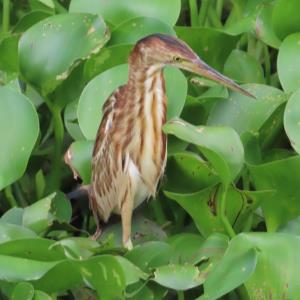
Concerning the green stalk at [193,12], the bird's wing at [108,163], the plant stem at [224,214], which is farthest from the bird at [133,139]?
the green stalk at [193,12]

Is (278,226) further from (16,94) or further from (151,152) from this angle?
(16,94)

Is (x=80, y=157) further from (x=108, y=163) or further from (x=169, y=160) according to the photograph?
(x=169, y=160)

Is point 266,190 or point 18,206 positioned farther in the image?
point 18,206

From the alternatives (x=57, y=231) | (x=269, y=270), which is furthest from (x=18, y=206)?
(x=269, y=270)

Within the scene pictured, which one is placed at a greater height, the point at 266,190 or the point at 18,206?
the point at 266,190

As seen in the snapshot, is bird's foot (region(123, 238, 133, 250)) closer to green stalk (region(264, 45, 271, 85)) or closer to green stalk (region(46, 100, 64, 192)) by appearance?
green stalk (region(46, 100, 64, 192))
